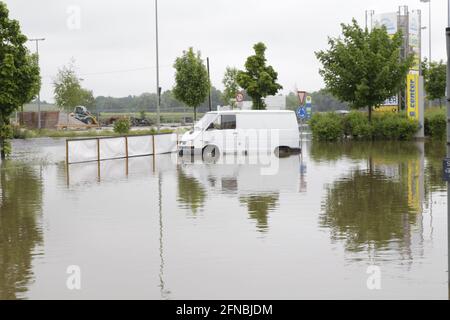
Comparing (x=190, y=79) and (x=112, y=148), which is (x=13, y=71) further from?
(x=190, y=79)

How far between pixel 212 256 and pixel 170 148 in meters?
23.2

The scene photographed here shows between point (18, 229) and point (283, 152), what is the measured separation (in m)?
20.3

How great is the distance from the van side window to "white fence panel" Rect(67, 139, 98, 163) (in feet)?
17.2

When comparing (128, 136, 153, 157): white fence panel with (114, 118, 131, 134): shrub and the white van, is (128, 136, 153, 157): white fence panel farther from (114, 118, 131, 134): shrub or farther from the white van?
(114, 118, 131, 134): shrub

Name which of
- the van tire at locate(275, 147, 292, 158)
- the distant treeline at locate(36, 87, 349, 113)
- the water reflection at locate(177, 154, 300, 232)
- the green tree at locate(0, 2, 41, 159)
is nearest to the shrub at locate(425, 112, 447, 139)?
the van tire at locate(275, 147, 292, 158)

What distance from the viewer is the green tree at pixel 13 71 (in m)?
25.8

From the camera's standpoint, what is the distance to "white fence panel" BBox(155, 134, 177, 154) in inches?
1252

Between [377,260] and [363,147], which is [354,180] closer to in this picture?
[377,260]

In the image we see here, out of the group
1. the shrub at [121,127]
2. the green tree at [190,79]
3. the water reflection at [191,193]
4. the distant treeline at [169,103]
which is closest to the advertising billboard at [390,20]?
the green tree at [190,79]

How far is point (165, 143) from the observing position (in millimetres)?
32406

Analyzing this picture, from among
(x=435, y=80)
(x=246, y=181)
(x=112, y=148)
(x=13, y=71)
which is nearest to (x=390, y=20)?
(x=435, y=80)

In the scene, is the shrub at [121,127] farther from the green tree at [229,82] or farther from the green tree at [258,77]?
the green tree at [229,82]

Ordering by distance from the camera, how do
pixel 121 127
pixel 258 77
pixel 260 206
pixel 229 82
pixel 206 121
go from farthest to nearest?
1. pixel 229 82
2. pixel 258 77
3. pixel 121 127
4. pixel 206 121
5. pixel 260 206

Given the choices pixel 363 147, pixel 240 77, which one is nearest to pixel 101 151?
pixel 363 147
